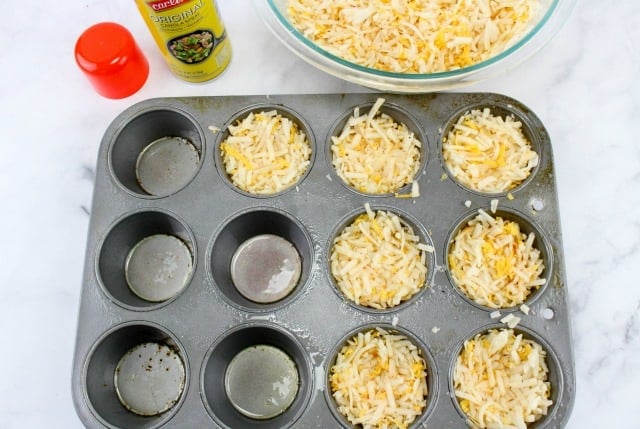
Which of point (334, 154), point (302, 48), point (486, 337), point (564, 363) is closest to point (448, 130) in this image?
point (334, 154)

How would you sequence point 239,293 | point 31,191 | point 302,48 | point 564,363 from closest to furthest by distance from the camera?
point 564,363 < point 302,48 < point 239,293 < point 31,191

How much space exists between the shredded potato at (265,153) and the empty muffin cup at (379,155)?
11 centimetres

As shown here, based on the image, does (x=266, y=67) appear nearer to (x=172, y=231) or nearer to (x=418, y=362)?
(x=172, y=231)

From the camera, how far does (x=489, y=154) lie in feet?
6.01

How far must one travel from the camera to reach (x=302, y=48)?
1774 mm

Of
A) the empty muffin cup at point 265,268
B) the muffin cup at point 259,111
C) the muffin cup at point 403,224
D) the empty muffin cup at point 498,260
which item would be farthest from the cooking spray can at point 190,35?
the empty muffin cup at point 498,260

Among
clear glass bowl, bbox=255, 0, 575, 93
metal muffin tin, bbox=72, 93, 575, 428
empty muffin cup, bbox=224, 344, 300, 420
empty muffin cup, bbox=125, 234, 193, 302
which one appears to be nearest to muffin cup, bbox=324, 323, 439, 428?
metal muffin tin, bbox=72, 93, 575, 428

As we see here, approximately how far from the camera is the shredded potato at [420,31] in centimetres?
179

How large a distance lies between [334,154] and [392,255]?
14.0 inches

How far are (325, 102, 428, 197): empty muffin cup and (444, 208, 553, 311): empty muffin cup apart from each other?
0.75ft

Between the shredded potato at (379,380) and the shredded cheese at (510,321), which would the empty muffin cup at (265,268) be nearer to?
the shredded potato at (379,380)

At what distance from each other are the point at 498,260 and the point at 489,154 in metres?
0.32

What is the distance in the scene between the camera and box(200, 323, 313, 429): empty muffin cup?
1.74 meters

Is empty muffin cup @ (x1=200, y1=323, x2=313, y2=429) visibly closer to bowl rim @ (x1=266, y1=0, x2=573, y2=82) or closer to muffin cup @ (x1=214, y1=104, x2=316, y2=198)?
muffin cup @ (x1=214, y1=104, x2=316, y2=198)
